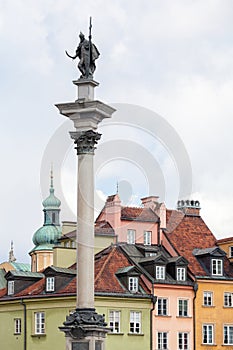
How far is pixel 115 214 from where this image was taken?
251 ft

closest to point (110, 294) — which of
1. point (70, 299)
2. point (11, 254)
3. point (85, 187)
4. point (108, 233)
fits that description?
point (70, 299)

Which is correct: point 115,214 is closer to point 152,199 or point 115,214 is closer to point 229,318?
point 152,199

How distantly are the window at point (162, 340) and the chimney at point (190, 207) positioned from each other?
12129 mm

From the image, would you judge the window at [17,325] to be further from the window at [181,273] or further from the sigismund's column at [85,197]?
the sigismund's column at [85,197]

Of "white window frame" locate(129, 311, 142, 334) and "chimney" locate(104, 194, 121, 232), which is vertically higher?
"chimney" locate(104, 194, 121, 232)

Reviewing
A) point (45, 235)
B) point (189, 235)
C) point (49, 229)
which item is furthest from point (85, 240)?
point (49, 229)

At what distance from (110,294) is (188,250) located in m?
9.93

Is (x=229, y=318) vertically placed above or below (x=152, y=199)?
below

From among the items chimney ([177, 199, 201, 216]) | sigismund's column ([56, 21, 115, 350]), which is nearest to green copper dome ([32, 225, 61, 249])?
chimney ([177, 199, 201, 216])

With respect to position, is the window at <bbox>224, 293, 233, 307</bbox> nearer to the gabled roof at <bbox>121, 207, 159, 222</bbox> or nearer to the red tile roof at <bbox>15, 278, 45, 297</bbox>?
the gabled roof at <bbox>121, 207, 159, 222</bbox>

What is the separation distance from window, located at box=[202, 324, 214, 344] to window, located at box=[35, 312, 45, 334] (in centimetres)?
1029

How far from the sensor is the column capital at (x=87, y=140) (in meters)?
42.3

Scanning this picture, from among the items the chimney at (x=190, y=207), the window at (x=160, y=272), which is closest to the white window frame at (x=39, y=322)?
the window at (x=160, y=272)

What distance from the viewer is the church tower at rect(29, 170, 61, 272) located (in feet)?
348
